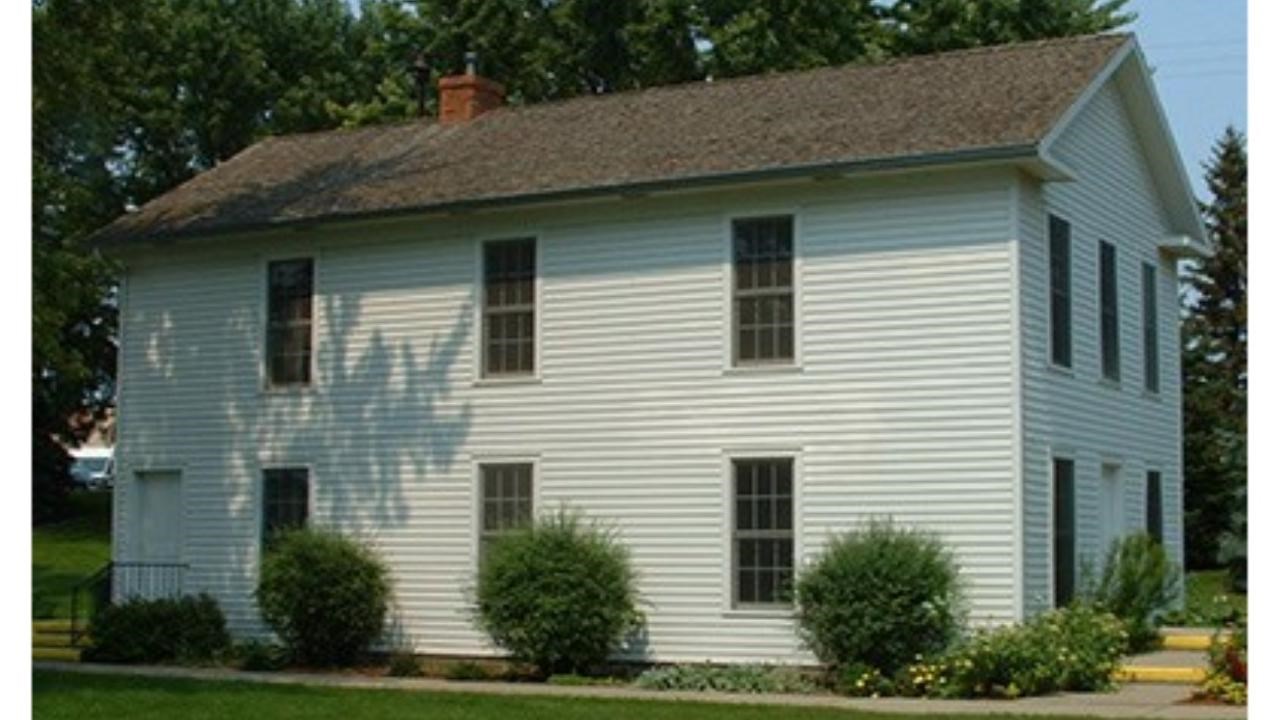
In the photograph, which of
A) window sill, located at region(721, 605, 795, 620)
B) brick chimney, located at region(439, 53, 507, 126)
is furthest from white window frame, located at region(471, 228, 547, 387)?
brick chimney, located at region(439, 53, 507, 126)

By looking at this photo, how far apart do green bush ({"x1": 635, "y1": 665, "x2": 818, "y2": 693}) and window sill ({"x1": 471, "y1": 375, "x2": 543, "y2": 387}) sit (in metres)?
4.24

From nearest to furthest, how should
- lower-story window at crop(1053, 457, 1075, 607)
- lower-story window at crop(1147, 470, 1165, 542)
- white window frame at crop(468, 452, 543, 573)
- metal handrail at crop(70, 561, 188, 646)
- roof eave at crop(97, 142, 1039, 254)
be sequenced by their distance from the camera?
1. roof eave at crop(97, 142, 1039, 254)
2. lower-story window at crop(1053, 457, 1075, 607)
3. white window frame at crop(468, 452, 543, 573)
4. lower-story window at crop(1147, 470, 1165, 542)
5. metal handrail at crop(70, 561, 188, 646)

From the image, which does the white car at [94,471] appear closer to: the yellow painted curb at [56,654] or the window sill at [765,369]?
the yellow painted curb at [56,654]

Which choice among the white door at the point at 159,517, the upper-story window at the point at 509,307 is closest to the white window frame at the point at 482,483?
the upper-story window at the point at 509,307

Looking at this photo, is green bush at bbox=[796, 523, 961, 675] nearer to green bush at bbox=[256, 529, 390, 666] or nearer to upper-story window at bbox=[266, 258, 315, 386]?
green bush at bbox=[256, 529, 390, 666]

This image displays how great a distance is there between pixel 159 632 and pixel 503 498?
5181 millimetres

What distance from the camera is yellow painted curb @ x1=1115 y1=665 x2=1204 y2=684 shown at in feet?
66.2

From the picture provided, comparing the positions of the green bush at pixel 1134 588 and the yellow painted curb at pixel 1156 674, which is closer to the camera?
the yellow painted curb at pixel 1156 674

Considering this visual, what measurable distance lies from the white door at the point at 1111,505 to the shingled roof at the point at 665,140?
5.38 meters

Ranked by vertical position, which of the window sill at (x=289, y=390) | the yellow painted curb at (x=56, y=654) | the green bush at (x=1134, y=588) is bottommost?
the yellow painted curb at (x=56, y=654)

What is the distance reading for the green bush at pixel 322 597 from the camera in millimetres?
24203

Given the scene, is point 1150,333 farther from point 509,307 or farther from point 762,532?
point 509,307

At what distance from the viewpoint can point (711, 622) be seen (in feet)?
73.7
